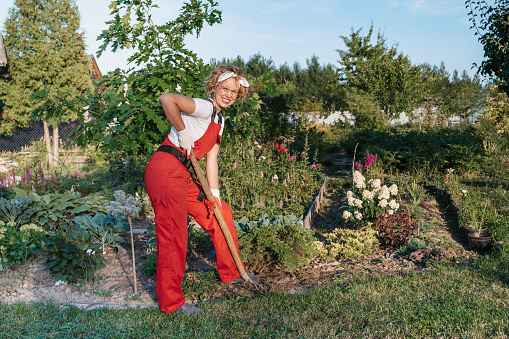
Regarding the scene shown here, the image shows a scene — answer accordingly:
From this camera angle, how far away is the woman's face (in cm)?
339

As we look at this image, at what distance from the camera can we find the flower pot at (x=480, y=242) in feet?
15.9

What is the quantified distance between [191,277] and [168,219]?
95 cm

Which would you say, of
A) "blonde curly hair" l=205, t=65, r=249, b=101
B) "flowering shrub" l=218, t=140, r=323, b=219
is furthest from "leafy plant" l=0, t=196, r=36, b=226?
"blonde curly hair" l=205, t=65, r=249, b=101

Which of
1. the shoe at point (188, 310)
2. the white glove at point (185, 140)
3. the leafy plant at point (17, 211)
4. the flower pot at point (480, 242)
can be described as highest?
the white glove at point (185, 140)

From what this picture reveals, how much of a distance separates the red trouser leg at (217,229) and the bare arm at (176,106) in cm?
74

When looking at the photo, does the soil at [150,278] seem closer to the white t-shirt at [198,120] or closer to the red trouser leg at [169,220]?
the red trouser leg at [169,220]

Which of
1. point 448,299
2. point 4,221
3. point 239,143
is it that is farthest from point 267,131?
point 448,299

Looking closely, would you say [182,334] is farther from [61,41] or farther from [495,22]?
[61,41]

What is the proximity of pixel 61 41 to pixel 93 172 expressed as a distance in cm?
637

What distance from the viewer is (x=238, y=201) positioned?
6973mm

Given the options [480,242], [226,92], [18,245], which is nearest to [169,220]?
[226,92]

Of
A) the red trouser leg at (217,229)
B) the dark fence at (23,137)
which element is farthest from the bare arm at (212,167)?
the dark fence at (23,137)

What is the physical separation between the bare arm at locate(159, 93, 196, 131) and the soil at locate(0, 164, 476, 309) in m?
1.70

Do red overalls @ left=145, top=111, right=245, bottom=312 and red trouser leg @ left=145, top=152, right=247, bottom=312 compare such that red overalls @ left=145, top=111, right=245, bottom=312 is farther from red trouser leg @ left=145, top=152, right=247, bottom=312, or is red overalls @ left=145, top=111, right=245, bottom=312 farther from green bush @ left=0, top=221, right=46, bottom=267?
green bush @ left=0, top=221, right=46, bottom=267
